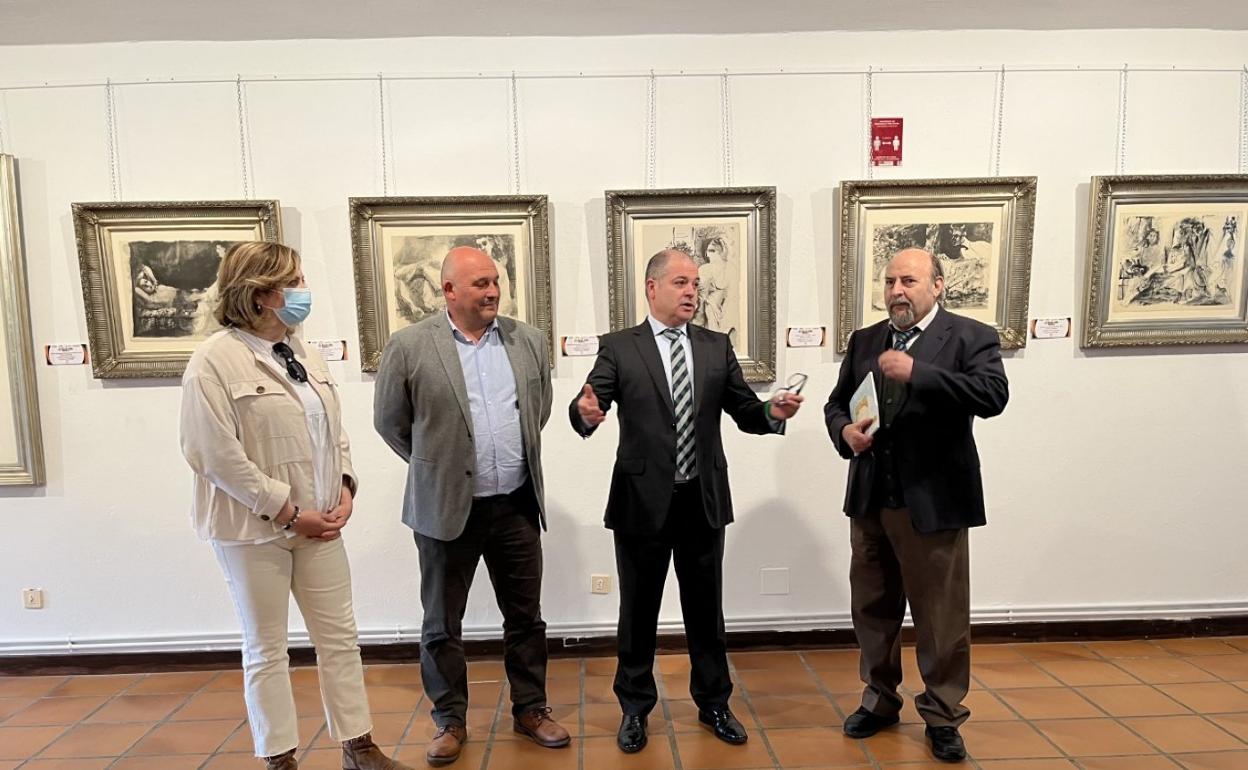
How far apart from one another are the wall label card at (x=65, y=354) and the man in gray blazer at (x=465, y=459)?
1.80 metres

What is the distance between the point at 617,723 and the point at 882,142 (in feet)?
9.11

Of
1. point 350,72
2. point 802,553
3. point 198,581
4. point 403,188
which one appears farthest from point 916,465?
point 198,581

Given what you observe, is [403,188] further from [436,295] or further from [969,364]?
[969,364]

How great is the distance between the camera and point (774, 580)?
3.38m

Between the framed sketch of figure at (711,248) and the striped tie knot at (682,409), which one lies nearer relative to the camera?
the striped tie knot at (682,409)

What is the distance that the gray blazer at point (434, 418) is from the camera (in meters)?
2.40

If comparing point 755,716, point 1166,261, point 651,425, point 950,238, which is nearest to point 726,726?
point 755,716

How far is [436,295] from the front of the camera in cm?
319

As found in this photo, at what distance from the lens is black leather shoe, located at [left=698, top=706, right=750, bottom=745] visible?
8.41 ft

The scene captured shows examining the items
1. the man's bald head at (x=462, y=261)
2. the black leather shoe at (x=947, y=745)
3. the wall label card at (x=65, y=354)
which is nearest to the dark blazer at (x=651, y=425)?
the man's bald head at (x=462, y=261)

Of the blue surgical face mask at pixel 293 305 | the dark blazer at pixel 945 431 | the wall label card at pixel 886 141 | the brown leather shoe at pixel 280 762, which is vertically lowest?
the brown leather shoe at pixel 280 762

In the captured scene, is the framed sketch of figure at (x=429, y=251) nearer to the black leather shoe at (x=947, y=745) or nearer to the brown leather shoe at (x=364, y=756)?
the brown leather shoe at (x=364, y=756)

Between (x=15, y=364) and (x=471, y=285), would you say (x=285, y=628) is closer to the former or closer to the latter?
(x=471, y=285)

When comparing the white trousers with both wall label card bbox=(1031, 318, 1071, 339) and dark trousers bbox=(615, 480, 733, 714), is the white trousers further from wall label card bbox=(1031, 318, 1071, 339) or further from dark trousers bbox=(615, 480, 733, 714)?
wall label card bbox=(1031, 318, 1071, 339)
